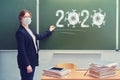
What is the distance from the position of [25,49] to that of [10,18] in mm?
795

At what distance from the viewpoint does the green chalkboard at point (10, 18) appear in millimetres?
4352

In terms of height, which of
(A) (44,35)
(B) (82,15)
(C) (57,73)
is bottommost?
(C) (57,73)

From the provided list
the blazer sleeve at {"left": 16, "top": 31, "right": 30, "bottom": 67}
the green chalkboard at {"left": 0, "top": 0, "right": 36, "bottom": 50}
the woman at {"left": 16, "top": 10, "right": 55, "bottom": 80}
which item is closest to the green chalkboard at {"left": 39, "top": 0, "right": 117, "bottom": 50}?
the green chalkboard at {"left": 0, "top": 0, "right": 36, "bottom": 50}

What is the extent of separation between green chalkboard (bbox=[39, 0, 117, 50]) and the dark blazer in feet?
1.83

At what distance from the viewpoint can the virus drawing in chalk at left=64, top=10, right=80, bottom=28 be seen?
4340 millimetres

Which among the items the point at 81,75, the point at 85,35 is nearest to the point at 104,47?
the point at 85,35

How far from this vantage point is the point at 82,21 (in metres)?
4.35

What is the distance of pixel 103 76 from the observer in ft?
10.3

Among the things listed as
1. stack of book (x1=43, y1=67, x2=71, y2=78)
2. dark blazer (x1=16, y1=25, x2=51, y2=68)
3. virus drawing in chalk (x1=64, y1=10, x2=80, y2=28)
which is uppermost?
virus drawing in chalk (x1=64, y1=10, x2=80, y2=28)

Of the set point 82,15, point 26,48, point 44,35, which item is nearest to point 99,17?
point 82,15

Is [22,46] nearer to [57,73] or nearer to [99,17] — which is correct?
[57,73]

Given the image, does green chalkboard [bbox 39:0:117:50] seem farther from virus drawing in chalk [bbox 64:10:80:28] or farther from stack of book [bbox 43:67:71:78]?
stack of book [bbox 43:67:71:78]

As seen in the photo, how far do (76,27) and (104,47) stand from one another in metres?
0.60

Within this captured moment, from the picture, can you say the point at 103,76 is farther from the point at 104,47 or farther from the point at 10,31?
the point at 10,31
